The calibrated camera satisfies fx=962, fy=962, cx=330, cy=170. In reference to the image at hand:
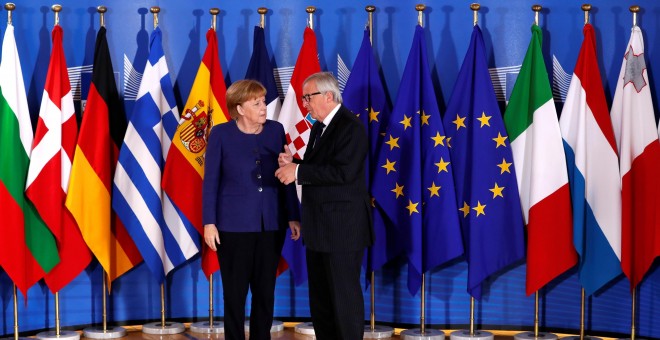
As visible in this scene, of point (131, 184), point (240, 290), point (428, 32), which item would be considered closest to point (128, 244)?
point (131, 184)

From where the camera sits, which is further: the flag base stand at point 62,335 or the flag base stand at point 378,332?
the flag base stand at point 378,332

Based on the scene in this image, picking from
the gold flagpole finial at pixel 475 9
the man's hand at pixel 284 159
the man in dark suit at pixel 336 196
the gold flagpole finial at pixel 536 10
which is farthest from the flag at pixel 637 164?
the man's hand at pixel 284 159

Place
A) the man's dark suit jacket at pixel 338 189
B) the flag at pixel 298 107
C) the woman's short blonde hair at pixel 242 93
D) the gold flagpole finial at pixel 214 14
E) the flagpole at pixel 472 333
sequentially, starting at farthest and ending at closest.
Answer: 1. the gold flagpole finial at pixel 214 14
2. the flag at pixel 298 107
3. the flagpole at pixel 472 333
4. the woman's short blonde hair at pixel 242 93
5. the man's dark suit jacket at pixel 338 189

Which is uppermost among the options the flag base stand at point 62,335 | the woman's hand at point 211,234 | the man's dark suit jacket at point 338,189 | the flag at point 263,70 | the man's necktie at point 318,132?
the flag at point 263,70

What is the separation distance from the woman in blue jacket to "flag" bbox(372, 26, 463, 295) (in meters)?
0.97

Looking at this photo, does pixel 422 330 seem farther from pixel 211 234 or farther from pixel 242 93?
pixel 242 93

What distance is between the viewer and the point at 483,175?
5.37m

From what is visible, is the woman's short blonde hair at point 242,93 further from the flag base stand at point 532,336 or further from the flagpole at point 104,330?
the flag base stand at point 532,336

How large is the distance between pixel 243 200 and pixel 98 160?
130 cm

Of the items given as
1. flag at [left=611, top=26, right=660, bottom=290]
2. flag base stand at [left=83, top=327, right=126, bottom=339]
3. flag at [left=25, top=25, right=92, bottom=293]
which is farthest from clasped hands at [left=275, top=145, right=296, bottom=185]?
flag at [left=611, top=26, right=660, bottom=290]

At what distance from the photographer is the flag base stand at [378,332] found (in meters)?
5.64

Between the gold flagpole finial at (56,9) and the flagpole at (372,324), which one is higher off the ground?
the gold flagpole finial at (56,9)

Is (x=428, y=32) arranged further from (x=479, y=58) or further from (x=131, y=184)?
(x=131, y=184)

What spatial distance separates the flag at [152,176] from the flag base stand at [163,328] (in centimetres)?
32
